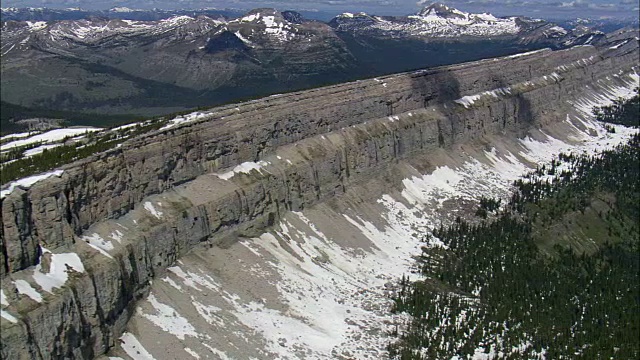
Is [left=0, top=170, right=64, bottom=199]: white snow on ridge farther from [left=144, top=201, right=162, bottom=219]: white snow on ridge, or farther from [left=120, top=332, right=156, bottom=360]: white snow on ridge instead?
[left=120, top=332, right=156, bottom=360]: white snow on ridge

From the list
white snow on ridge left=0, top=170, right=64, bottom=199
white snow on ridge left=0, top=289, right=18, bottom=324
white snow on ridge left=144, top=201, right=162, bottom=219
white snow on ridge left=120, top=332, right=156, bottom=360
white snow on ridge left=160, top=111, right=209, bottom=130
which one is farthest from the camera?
white snow on ridge left=160, top=111, right=209, bottom=130

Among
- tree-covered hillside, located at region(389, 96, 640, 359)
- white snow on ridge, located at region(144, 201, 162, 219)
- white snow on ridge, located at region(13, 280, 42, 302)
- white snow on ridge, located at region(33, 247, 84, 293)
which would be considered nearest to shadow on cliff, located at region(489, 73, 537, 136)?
tree-covered hillside, located at region(389, 96, 640, 359)

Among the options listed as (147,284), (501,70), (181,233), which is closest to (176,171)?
(181,233)

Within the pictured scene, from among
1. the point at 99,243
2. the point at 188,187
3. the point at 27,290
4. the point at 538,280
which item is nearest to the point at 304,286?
the point at 188,187

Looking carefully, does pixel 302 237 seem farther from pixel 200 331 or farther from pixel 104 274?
pixel 104 274

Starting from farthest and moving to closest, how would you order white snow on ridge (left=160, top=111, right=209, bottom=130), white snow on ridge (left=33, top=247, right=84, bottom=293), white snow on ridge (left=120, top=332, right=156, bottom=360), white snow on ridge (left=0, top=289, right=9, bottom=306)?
white snow on ridge (left=160, top=111, right=209, bottom=130) < white snow on ridge (left=120, top=332, right=156, bottom=360) < white snow on ridge (left=33, top=247, right=84, bottom=293) < white snow on ridge (left=0, top=289, right=9, bottom=306)

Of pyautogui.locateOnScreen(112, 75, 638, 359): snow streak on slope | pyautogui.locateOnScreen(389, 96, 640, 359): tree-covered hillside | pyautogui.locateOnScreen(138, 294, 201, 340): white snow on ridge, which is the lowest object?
pyautogui.locateOnScreen(389, 96, 640, 359): tree-covered hillside

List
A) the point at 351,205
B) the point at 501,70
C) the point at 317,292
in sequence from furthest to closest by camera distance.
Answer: the point at 501,70, the point at 351,205, the point at 317,292

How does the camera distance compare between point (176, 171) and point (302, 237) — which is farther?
point (302, 237)
